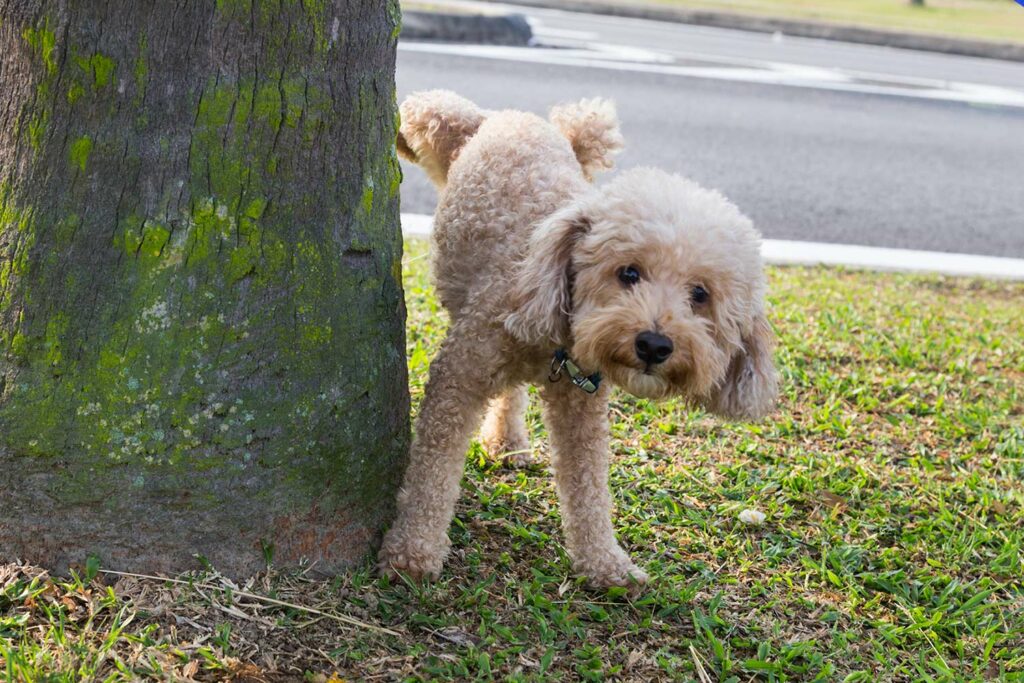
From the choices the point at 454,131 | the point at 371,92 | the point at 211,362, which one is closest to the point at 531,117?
the point at 454,131

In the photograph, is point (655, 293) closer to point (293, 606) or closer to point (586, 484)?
point (586, 484)

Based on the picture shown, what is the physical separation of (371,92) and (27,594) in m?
1.51

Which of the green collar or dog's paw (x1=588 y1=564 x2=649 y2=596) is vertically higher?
the green collar

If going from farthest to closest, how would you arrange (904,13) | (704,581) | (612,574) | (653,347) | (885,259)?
(904,13) → (885,259) → (704,581) → (612,574) → (653,347)

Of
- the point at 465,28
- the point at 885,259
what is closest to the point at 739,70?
the point at 465,28

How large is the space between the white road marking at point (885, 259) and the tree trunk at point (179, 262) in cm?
368

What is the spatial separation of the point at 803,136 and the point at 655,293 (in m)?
7.45

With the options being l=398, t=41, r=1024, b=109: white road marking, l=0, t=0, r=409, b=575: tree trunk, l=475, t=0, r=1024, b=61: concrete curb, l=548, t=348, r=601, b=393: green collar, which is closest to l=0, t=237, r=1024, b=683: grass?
l=0, t=0, r=409, b=575: tree trunk

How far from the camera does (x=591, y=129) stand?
13.4ft

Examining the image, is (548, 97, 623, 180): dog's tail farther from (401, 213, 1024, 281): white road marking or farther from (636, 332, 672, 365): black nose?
(401, 213, 1024, 281): white road marking

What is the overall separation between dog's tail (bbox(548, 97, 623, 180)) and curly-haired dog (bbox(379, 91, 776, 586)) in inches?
Result: 15.1

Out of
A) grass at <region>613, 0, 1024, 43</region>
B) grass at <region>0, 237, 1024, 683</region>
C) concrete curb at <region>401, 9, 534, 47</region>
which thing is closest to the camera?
grass at <region>0, 237, 1024, 683</region>

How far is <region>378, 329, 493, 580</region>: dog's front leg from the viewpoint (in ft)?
10.2

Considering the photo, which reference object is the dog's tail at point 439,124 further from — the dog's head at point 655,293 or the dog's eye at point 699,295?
the dog's eye at point 699,295
